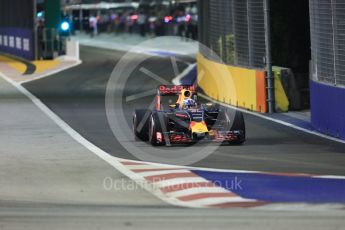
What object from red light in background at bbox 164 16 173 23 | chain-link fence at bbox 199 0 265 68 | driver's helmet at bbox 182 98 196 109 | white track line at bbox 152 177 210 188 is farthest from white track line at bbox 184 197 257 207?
red light in background at bbox 164 16 173 23

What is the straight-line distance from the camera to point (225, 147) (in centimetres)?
1723

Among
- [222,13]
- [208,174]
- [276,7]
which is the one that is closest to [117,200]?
[208,174]

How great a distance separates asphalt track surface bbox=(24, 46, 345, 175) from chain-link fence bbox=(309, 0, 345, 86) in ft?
4.14

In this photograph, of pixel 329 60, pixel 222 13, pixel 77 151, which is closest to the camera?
pixel 77 151

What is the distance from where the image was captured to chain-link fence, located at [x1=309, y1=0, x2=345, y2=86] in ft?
62.8

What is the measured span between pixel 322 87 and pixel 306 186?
313 inches

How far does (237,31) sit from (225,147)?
36.2 feet

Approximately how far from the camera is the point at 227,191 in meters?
12.2

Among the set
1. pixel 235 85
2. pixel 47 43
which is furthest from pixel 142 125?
pixel 47 43

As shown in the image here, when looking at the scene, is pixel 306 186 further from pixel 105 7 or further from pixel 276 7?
A: pixel 105 7

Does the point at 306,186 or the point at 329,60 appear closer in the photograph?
the point at 306,186

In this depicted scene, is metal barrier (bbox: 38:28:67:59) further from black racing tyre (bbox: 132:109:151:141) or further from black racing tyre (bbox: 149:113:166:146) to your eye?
black racing tyre (bbox: 149:113:166:146)

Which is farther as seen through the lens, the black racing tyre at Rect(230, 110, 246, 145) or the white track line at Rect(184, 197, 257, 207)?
the black racing tyre at Rect(230, 110, 246, 145)

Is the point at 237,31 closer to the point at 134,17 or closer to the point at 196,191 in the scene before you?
the point at 196,191
